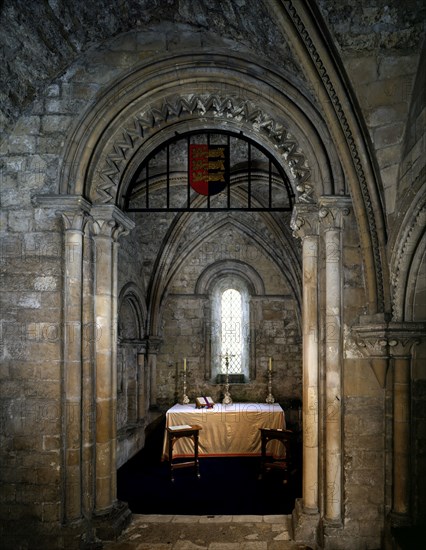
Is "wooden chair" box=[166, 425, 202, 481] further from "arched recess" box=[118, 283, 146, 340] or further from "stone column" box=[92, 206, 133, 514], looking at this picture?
"stone column" box=[92, 206, 133, 514]

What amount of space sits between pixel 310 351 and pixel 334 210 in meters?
1.52

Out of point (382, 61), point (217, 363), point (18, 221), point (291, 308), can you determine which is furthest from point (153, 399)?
point (382, 61)

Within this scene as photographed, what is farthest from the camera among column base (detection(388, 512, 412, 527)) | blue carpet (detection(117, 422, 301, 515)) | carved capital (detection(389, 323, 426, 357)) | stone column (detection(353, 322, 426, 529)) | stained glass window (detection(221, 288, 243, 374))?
stained glass window (detection(221, 288, 243, 374))

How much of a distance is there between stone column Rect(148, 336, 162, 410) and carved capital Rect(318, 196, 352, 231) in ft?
21.9

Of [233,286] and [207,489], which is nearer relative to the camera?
[207,489]

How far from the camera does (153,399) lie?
38.1 ft

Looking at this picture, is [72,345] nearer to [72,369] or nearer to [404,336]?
[72,369]

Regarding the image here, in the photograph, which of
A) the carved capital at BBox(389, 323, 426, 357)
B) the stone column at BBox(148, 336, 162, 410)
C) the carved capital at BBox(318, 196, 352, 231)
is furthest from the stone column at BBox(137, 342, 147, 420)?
the carved capital at BBox(389, 323, 426, 357)

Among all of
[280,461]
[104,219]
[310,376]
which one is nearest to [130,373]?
[280,461]

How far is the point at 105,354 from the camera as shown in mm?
5789

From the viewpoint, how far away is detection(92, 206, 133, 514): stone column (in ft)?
18.6

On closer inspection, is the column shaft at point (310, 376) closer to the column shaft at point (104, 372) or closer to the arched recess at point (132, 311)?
the column shaft at point (104, 372)

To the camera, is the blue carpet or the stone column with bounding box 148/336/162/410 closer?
the blue carpet

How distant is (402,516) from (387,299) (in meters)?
2.02
